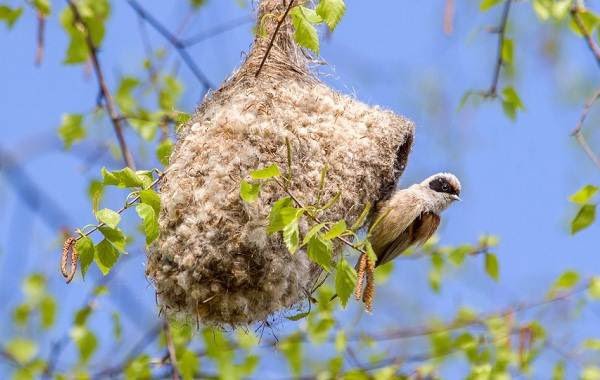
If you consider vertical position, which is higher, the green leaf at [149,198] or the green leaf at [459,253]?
the green leaf at [459,253]

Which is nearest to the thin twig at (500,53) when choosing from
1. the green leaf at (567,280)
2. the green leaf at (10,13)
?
the green leaf at (567,280)

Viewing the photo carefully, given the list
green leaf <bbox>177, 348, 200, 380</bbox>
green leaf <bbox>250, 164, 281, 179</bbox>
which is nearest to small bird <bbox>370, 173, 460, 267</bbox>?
green leaf <bbox>177, 348, 200, 380</bbox>

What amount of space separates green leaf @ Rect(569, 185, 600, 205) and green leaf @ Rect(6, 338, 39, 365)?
285 centimetres

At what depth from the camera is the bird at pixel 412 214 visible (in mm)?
3709

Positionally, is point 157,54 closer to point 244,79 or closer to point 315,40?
point 244,79

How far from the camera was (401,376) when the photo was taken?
15.5ft

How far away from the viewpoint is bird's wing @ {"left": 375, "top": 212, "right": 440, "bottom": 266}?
385 cm

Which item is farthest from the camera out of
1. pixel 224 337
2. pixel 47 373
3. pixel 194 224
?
pixel 224 337

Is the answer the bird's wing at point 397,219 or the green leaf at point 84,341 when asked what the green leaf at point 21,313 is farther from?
the bird's wing at point 397,219

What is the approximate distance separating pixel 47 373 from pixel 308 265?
2.01 meters

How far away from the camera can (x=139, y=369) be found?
14.7 ft

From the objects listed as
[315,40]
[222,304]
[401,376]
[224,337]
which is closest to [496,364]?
[401,376]

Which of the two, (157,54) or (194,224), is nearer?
(194,224)

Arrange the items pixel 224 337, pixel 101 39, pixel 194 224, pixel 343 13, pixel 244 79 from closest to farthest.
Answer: pixel 343 13 < pixel 194 224 < pixel 244 79 < pixel 101 39 < pixel 224 337
